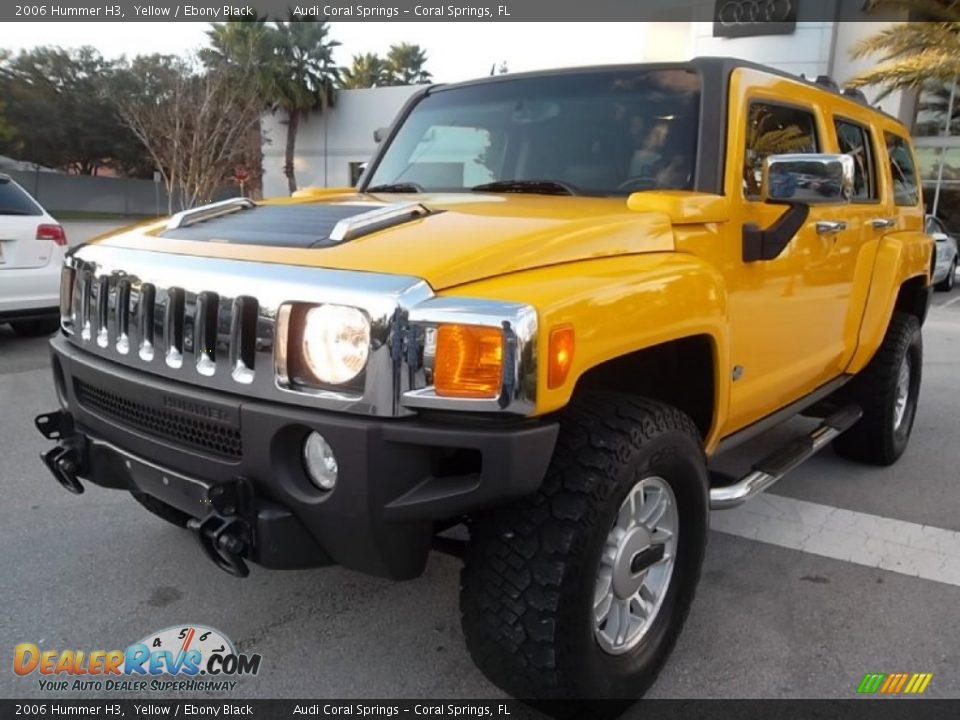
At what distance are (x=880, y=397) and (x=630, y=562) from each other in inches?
106

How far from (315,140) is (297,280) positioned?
118 ft

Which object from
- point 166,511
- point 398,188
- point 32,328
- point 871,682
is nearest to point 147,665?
point 166,511

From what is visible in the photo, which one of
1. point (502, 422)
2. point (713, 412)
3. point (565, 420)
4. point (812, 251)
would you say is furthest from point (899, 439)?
point (502, 422)

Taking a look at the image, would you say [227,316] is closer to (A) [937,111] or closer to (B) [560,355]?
(B) [560,355]

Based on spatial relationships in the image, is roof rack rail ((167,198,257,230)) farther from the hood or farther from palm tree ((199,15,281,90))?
palm tree ((199,15,281,90))

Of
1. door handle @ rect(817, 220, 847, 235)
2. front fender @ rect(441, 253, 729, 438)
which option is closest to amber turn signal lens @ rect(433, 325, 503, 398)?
front fender @ rect(441, 253, 729, 438)

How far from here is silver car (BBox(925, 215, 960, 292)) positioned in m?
13.9

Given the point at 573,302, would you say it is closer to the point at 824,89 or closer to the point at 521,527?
the point at 521,527

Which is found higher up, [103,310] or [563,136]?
[563,136]

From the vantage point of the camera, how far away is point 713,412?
2764mm

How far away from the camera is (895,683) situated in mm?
2602

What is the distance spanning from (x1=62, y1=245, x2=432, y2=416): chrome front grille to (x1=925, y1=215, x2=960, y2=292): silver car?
14.0 m

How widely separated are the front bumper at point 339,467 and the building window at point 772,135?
5.45 ft

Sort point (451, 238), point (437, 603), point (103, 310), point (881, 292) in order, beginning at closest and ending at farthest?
point (451, 238) → point (103, 310) → point (437, 603) → point (881, 292)
